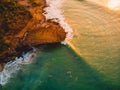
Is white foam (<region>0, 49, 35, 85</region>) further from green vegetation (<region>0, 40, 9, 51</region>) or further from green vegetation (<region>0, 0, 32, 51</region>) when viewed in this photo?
green vegetation (<region>0, 0, 32, 51</region>)

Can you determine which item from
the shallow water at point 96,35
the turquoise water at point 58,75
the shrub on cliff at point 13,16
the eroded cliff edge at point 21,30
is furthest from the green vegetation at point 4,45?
the shallow water at point 96,35

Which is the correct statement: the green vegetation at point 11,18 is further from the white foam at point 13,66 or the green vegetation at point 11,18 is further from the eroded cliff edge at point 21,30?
the white foam at point 13,66

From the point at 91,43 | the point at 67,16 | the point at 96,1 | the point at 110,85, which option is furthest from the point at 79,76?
the point at 96,1

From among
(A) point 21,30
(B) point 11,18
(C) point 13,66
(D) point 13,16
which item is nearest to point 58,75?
(C) point 13,66

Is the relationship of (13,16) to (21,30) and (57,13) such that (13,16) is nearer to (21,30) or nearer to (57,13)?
(21,30)

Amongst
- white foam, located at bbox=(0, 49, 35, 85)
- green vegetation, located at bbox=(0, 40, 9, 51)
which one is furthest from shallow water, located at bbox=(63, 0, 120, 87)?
green vegetation, located at bbox=(0, 40, 9, 51)
